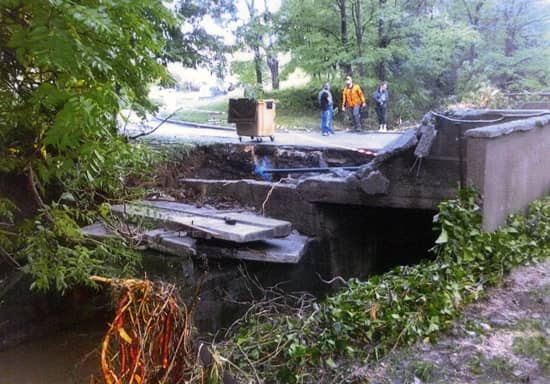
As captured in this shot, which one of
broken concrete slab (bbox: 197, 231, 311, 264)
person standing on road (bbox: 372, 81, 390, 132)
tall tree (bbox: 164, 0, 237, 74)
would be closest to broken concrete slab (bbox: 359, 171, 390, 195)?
broken concrete slab (bbox: 197, 231, 311, 264)

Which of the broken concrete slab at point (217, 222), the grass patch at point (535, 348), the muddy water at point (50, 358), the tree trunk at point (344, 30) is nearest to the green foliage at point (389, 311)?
the grass patch at point (535, 348)

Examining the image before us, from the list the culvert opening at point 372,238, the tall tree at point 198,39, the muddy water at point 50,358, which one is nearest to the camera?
the muddy water at point 50,358

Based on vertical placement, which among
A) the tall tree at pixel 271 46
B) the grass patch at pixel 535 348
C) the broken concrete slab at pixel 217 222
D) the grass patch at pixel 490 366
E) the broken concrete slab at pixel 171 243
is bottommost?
the grass patch at pixel 490 366

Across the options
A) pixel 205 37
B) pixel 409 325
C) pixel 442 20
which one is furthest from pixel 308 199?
pixel 442 20

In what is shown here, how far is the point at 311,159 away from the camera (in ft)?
32.8

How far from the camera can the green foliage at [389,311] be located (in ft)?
13.3

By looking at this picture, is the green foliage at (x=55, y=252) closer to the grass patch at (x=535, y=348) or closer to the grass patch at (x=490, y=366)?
the grass patch at (x=490, y=366)

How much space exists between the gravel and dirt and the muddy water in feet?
11.5

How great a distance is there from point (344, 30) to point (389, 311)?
759 inches

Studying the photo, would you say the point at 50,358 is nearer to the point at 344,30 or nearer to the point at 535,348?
the point at 535,348

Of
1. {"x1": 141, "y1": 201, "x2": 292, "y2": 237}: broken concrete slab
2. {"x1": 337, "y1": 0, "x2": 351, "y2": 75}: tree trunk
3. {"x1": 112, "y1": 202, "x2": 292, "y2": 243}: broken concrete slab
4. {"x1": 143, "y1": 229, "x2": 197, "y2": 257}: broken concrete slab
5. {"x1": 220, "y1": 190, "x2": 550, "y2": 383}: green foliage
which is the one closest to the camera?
{"x1": 220, "y1": 190, "x2": 550, "y2": 383}: green foliage

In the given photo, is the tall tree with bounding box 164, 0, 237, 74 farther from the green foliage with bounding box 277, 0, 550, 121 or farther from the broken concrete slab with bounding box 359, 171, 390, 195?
the green foliage with bounding box 277, 0, 550, 121

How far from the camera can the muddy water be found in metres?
6.17

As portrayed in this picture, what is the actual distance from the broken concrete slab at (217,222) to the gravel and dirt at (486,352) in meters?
2.61
